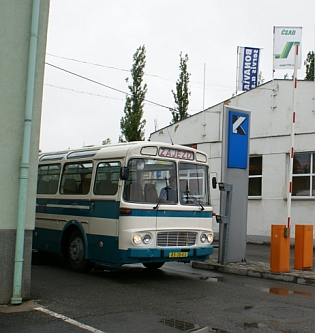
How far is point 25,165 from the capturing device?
859 centimetres

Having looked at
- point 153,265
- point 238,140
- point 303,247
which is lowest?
point 153,265

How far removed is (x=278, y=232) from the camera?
43.3 ft

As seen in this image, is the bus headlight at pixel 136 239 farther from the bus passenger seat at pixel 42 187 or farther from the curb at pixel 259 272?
the bus passenger seat at pixel 42 187

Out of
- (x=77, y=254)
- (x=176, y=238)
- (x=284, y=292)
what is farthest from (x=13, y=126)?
(x=284, y=292)

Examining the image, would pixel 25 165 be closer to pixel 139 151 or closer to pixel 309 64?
pixel 139 151

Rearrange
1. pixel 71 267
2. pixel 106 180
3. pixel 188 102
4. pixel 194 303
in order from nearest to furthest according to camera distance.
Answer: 1. pixel 194 303
2. pixel 106 180
3. pixel 71 267
4. pixel 188 102

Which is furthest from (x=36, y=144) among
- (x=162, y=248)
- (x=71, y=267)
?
(x=71, y=267)

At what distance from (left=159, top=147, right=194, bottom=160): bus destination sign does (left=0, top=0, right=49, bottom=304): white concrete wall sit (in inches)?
148

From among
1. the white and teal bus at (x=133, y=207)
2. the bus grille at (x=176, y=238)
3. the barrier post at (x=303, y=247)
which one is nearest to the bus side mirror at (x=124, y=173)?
the white and teal bus at (x=133, y=207)

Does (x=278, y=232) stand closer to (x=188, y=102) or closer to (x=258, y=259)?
(x=258, y=259)

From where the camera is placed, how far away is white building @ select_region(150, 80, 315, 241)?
2173 centimetres

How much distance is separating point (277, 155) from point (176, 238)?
1185 centimetres

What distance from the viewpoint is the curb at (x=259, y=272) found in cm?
1220

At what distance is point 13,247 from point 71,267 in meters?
4.73
